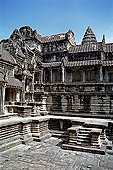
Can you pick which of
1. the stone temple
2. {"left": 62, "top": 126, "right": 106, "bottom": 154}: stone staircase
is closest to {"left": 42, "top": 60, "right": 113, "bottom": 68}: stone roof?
the stone temple

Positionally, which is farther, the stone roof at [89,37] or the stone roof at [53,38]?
the stone roof at [89,37]

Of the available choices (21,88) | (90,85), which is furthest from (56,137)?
(90,85)

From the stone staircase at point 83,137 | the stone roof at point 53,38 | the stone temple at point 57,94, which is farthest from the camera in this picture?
the stone roof at point 53,38

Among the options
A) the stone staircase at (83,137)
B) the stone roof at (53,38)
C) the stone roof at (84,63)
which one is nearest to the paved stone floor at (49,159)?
the stone staircase at (83,137)

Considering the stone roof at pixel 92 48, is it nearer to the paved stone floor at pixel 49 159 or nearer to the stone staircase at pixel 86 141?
the stone staircase at pixel 86 141

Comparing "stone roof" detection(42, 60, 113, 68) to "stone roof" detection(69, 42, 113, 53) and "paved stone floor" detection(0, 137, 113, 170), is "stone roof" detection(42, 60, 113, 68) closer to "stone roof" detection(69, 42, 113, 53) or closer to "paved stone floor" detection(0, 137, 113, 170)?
"stone roof" detection(69, 42, 113, 53)

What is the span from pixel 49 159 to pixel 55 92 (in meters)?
9.27

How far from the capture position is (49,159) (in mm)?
7539

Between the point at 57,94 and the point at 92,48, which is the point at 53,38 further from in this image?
the point at 57,94

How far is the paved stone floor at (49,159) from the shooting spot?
673 centimetres

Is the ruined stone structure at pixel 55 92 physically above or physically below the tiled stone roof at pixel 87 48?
below

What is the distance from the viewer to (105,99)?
1441cm

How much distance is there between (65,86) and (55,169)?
59.2 ft

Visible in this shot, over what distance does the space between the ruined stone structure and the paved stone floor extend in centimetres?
79
